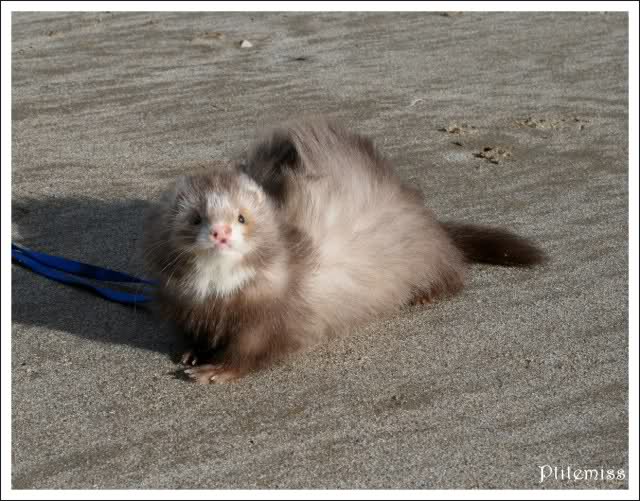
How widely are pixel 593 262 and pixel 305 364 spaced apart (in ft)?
5.68

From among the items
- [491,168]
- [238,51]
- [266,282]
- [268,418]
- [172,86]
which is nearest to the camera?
[268,418]

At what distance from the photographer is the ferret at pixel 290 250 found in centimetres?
368

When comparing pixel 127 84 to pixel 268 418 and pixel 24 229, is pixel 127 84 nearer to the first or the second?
pixel 24 229

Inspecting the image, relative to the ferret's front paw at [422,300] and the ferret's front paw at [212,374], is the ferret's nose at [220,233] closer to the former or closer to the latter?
the ferret's front paw at [212,374]

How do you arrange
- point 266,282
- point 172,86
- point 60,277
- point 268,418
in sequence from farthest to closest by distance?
point 172,86 < point 60,277 < point 266,282 < point 268,418

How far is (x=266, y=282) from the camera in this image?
3740 mm

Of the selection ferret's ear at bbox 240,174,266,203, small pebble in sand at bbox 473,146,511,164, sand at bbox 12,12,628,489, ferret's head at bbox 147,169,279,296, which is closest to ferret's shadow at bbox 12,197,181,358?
sand at bbox 12,12,628,489

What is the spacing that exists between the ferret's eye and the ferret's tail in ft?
5.24

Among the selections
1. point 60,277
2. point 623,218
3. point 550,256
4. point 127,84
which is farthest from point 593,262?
point 127,84

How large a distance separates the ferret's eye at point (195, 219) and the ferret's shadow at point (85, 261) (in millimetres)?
514

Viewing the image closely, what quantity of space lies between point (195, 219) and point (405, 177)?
261 cm

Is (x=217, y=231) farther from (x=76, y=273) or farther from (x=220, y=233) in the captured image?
(x=76, y=273)

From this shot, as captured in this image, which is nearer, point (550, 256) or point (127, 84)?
point (550, 256)

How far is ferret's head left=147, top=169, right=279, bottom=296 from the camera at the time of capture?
360 cm
